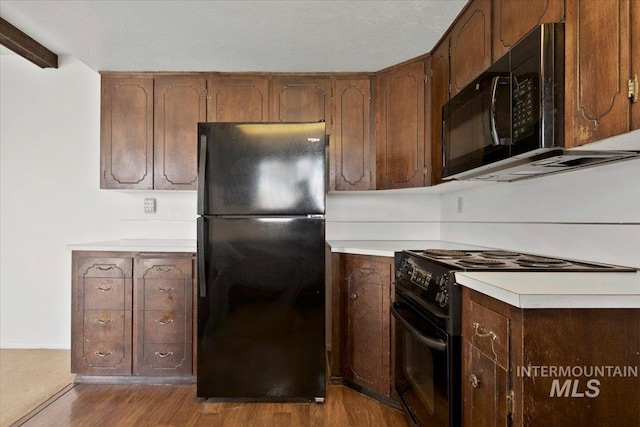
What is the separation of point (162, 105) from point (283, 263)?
61.1 inches

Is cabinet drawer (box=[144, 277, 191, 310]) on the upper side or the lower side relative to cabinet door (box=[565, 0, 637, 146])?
lower

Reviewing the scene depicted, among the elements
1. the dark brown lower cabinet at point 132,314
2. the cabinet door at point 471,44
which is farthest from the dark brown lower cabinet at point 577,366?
the dark brown lower cabinet at point 132,314

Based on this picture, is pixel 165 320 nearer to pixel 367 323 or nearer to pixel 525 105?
pixel 367 323

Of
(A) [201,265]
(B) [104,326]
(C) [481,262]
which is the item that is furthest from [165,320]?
(C) [481,262]

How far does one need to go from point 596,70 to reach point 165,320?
2.53 metres

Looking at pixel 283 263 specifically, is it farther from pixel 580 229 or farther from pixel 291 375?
pixel 580 229

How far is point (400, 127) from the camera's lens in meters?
2.64

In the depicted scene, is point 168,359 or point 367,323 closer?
point 367,323

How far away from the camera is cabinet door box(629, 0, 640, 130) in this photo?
37.7 inches

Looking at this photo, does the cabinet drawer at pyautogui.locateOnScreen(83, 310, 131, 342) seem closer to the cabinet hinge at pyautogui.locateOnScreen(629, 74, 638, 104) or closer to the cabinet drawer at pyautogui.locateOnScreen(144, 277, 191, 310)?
the cabinet drawer at pyautogui.locateOnScreen(144, 277, 191, 310)

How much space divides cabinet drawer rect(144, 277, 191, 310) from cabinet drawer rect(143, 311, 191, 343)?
1.6 inches

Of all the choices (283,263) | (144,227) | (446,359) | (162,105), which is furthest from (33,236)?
(446,359)

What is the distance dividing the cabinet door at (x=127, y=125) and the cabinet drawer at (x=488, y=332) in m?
2.44

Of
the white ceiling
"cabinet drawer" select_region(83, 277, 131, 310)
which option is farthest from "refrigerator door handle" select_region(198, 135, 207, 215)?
"cabinet drawer" select_region(83, 277, 131, 310)
